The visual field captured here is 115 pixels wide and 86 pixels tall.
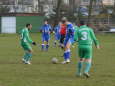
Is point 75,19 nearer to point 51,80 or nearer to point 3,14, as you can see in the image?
point 3,14

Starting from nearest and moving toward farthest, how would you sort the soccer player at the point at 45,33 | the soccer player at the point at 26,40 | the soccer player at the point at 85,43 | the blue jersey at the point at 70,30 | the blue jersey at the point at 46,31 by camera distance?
the soccer player at the point at 85,43, the soccer player at the point at 26,40, the blue jersey at the point at 70,30, the soccer player at the point at 45,33, the blue jersey at the point at 46,31

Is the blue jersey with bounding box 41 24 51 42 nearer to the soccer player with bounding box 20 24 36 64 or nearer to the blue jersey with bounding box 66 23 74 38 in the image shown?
the blue jersey with bounding box 66 23 74 38

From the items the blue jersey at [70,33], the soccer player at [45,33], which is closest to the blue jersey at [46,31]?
the soccer player at [45,33]

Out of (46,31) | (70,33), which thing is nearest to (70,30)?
(70,33)

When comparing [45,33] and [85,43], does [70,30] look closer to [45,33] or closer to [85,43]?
[85,43]

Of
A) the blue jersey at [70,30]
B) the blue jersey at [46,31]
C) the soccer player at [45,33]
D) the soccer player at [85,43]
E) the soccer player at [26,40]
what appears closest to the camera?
the soccer player at [85,43]

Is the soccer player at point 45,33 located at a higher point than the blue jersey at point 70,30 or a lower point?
lower

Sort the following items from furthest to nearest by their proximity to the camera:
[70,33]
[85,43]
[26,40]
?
1. [70,33]
2. [26,40]
3. [85,43]

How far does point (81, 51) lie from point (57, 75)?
1.44 meters

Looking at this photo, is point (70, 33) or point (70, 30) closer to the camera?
point (70, 30)

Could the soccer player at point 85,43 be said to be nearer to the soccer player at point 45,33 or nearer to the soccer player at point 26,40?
the soccer player at point 26,40

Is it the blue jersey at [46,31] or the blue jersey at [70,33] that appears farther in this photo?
the blue jersey at [46,31]

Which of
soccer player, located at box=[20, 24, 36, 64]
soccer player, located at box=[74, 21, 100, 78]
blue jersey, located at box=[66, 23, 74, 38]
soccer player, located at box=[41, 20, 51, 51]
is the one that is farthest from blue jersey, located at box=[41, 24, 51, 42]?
soccer player, located at box=[74, 21, 100, 78]

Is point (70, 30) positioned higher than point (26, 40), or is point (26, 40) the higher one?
point (70, 30)
